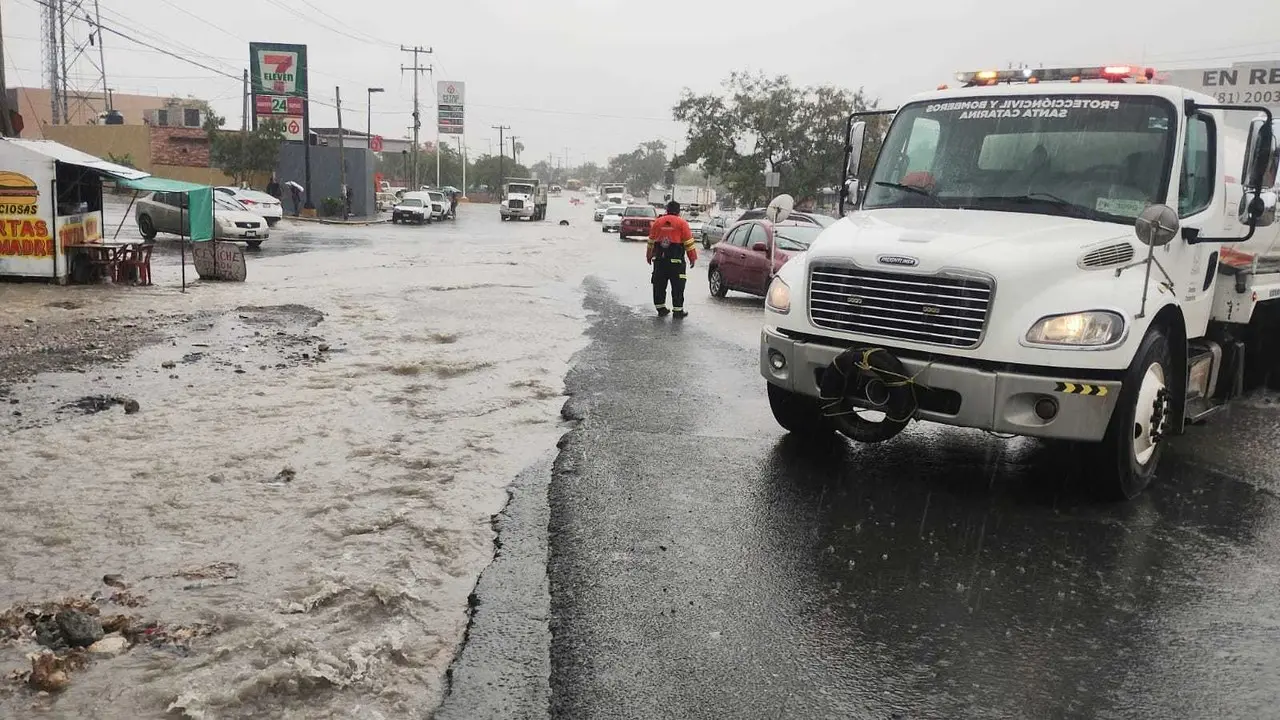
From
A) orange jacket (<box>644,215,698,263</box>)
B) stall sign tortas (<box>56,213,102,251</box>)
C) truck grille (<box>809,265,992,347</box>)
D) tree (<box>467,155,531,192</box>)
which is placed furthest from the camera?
tree (<box>467,155,531,192</box>)

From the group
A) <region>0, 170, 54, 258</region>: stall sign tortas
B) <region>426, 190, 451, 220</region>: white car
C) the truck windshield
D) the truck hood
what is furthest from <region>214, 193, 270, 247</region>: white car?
<region>426, 190, 451, 220</region>: white car

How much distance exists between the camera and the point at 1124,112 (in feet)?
20.8

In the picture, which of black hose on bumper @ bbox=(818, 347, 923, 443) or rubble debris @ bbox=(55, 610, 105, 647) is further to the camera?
black hose on bumper @ bbox=(818, 347, 923, 443)

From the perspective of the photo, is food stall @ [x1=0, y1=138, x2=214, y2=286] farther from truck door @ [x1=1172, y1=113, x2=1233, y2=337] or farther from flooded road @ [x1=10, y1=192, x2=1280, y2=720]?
truck door @ [x1=1172, y1=113, x2=1233, y2=337]

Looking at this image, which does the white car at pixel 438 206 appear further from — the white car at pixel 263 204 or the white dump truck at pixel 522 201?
the white car at pixel 263 204

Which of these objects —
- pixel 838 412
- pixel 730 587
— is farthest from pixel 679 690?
pixel 838 412

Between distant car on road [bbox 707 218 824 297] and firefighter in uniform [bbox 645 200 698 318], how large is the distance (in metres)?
2.76

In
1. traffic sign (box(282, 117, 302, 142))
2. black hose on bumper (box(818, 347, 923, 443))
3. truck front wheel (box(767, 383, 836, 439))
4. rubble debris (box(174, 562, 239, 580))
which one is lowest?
rubble debris (box(174, 562, 239, 580))

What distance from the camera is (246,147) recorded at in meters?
52.4

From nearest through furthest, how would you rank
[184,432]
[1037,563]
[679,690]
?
[679,690], [1037,563], [184,432]

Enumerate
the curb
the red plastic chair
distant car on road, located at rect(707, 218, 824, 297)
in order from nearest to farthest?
distant car on road, located at rect(707, 218, 824, 297) → the red plastic chair → the curb

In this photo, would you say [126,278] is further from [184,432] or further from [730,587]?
[730,587]

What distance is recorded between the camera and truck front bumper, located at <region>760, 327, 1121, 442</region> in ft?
17.2

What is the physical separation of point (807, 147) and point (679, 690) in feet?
178
